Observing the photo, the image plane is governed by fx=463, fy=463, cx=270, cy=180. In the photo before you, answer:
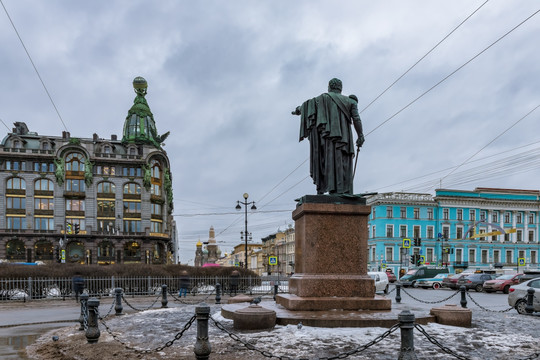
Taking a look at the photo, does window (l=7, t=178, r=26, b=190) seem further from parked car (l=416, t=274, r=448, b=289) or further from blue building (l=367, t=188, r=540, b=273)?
parked car (l=416, t=274, r=448, b=289)

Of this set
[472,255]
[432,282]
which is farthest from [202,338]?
[472,255]

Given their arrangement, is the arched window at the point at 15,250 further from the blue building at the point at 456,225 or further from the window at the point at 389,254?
the window at the point at 389,254

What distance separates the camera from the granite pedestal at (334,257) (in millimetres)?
9453

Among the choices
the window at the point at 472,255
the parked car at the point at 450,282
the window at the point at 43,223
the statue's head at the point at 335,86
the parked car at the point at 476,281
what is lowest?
the window at the point at 472,255

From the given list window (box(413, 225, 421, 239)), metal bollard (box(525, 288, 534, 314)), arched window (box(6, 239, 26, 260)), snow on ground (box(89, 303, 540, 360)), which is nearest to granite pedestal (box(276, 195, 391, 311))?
snow on ground (box(89, 303, 540, 360))

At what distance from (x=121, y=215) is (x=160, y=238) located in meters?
6.25

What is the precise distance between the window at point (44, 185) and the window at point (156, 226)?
1381 cm

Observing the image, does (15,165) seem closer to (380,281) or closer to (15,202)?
(15,202)

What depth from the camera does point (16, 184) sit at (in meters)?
60.0

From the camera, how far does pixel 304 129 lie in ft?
37.3

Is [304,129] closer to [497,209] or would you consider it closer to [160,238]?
[160,238]

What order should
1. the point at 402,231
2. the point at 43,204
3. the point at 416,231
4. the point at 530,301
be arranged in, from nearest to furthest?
the point at 530,301 < the point at 43,204 < the point at 402,231 < the point at 416,231

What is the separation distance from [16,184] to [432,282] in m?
51.7

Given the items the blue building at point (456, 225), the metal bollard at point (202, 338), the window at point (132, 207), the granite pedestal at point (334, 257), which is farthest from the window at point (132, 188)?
the metal bollard at point (202, 338)
